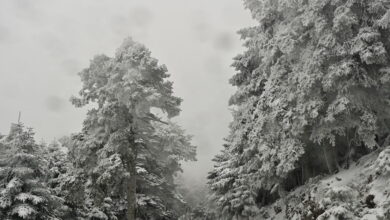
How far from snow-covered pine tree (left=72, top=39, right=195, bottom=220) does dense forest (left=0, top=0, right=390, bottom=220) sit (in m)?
0.06

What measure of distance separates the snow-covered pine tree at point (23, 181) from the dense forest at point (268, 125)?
5 centimetres

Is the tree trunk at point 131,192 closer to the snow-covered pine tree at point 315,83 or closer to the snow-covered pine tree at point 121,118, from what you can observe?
the snow-covered pine tree at point 121,118

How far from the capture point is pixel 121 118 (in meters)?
19.3

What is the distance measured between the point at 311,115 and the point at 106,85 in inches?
381

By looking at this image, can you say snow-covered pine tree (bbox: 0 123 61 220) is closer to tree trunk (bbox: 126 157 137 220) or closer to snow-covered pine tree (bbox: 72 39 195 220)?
snow-covered pine tree (bbox: 72 39 195 220)

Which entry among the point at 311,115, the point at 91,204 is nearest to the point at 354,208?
the point at 311,115

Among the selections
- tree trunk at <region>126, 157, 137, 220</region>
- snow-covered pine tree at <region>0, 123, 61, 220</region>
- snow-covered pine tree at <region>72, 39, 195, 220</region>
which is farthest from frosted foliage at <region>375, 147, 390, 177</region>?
snow-covered pine tree at <region>0, 123, 61, 220</region>

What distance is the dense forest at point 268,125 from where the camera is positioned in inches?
626

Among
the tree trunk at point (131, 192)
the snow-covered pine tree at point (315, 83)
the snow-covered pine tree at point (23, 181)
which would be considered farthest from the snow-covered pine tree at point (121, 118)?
the snow-covered pine tree at point (315, 83)

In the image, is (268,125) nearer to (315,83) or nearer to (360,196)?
(315,83)

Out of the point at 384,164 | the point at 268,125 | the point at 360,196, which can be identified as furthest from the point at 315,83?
the point at 360,196

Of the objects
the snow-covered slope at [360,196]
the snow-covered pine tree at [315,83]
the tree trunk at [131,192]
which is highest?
the snow-covered pine tree at [315,83]

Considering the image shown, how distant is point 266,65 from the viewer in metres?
20.3

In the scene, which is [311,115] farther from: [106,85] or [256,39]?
[106,85]
